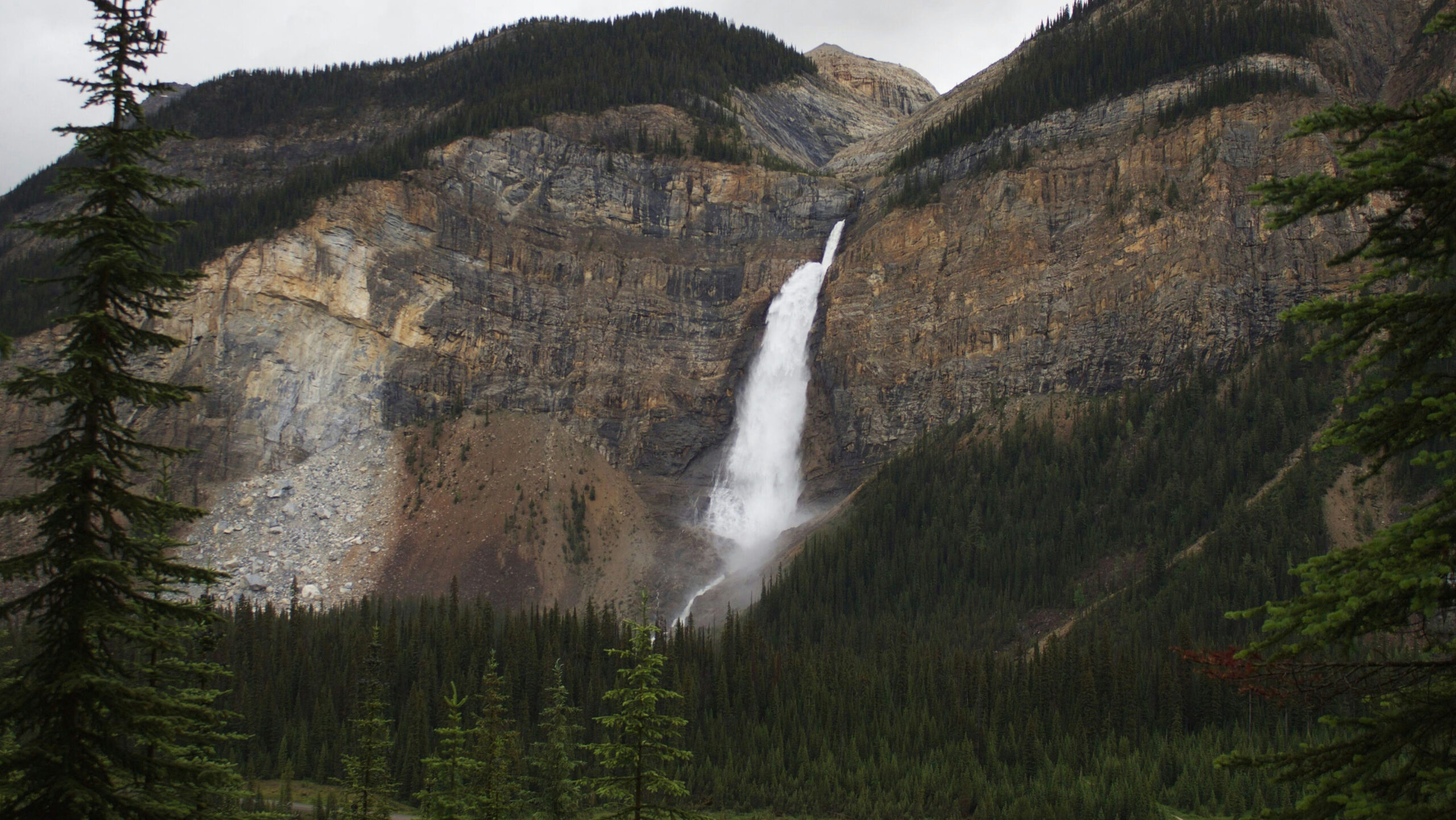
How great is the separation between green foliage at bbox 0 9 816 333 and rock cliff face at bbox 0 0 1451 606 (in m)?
5.22

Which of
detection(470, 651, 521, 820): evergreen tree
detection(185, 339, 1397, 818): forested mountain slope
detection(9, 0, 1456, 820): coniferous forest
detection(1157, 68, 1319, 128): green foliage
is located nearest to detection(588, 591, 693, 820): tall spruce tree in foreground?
detection(9, 0, 1456, 820): coniferous forest

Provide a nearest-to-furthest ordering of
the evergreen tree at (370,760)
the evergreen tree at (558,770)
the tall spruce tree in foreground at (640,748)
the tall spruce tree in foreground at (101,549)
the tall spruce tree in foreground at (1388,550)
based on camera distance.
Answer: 1. the tall spruce tree in foreground at (1388,550)
2. the tall spruce tree in foreground at (101,549)
3. the tall spruce tree in foreground at (640,748)
4. the evergreen tree at (370,760)
5. the evergreen tree at (558,770)

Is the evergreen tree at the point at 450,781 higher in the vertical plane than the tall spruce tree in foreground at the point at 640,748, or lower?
lower

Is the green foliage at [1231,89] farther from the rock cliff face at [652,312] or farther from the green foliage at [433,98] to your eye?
the green foliage at [433,98]

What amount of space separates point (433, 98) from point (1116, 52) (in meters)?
105

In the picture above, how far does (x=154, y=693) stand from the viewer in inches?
581

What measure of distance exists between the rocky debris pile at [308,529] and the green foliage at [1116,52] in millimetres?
81429

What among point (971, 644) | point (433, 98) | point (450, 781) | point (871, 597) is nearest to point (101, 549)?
point (450, 781)

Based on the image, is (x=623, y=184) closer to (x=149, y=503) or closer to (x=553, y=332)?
(x=553, y=332)

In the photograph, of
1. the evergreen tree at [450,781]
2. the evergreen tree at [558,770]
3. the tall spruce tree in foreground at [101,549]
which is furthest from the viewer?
the evergreen tree at [558,770]

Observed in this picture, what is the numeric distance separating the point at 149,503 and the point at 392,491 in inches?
4791

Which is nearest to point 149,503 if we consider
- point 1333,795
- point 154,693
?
point 154,693

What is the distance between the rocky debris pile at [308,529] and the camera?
119 meters

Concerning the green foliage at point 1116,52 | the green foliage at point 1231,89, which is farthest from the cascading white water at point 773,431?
the green foliage at point 1231,89
